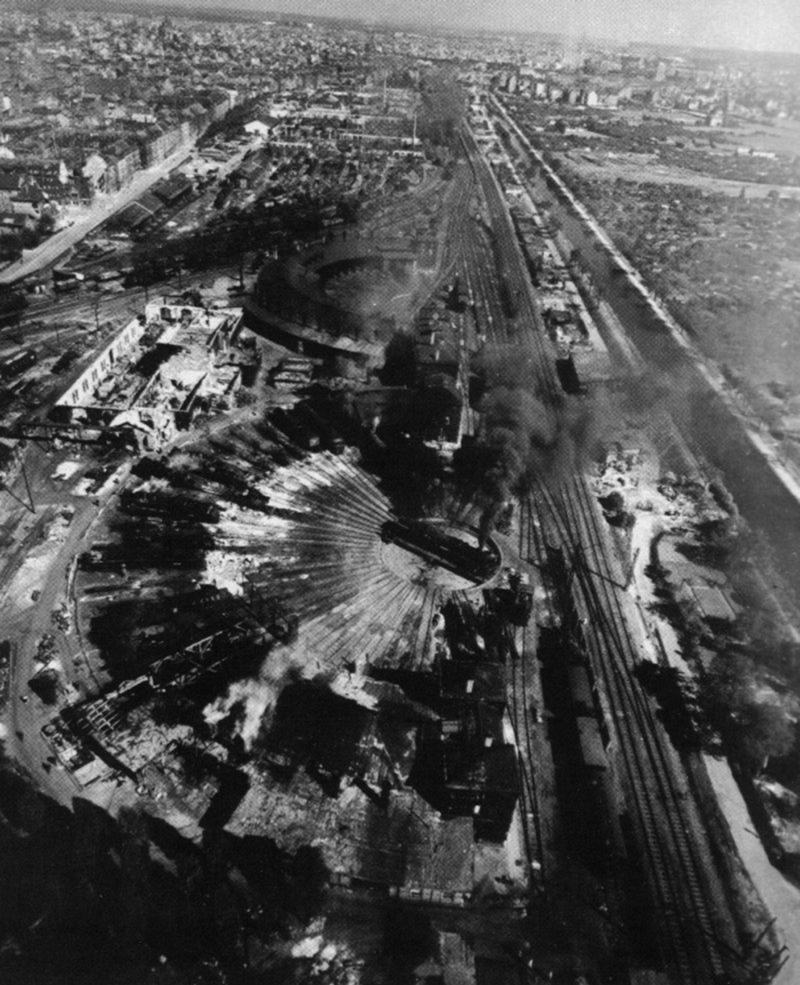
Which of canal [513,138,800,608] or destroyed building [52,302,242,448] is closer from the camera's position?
canal [513,138,800,608]

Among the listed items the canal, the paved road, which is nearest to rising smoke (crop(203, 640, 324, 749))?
the canal

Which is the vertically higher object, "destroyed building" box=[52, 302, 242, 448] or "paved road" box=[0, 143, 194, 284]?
"paved road" box=[0, 143, 194, 284]

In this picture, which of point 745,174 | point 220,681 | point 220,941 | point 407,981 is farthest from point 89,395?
point 745,174

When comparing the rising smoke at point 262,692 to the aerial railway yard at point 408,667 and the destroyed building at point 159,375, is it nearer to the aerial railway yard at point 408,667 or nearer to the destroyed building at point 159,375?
the aerial railway yard at point 408,667

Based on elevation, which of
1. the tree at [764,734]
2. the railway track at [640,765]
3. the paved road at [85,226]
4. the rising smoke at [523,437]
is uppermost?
the paved road at [85,226]

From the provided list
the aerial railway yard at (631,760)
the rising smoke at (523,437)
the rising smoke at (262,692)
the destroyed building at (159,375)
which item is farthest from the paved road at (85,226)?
Result: the aerial railway yard at (631,760)

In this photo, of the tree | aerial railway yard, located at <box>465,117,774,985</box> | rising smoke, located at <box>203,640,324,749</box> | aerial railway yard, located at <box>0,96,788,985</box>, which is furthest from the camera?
rising smoke, located at <box>203,640,324,749</box>

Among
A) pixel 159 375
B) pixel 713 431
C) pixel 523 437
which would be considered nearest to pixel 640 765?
pixel 523 437

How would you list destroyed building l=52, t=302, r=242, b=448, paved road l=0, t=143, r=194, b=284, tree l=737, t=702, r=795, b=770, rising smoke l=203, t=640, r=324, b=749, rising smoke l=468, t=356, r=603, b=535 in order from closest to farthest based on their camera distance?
1. tree l=737, t=702, r=795, b=770
2. rising smoke l=203, t=640, r=324, b=749
3. rising smoke l=468, t=356, r=603, b=535
4. destroyed building l=52, t=302, r=242, b=448
5. paved road l=0, t=143, r=194, b=284

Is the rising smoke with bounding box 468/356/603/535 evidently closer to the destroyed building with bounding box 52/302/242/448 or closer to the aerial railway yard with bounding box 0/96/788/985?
the aerial railway yard with bounding box 0/96/788/985

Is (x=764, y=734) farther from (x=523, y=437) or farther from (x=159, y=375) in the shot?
(x=159, y=375)
